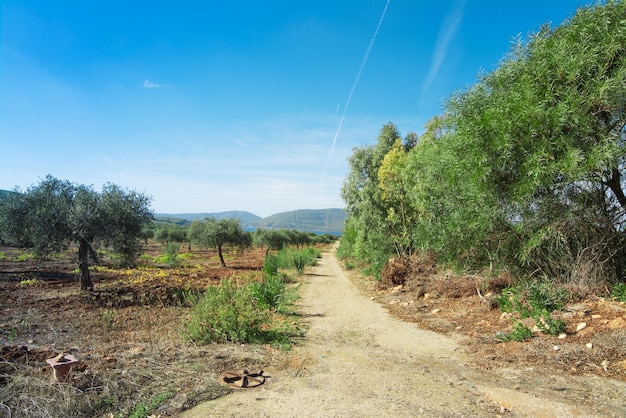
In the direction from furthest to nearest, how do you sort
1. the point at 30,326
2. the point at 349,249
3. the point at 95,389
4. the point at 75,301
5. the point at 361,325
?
1. the point at 349,249
2. the point at 75,301
3. the point at 361,325
4. the point at 30,326
5. the point at 95,389

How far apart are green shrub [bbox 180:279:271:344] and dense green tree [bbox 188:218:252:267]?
22.6 metres

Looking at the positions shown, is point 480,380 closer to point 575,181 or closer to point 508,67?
point 575,181

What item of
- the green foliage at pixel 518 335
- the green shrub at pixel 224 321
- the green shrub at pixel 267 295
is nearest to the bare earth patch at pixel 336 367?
the green foliage at pixel 518 335

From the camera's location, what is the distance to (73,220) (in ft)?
44.6

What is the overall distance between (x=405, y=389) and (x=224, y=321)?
3.70 meters

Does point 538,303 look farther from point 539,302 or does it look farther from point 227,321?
point 227,321

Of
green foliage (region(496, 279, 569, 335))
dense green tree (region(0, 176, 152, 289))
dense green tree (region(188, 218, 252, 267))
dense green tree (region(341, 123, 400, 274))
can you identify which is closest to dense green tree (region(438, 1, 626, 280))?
green foliage (region(496, 279, 569, 335))

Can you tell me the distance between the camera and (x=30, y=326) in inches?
346

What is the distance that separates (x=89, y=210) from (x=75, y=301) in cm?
362

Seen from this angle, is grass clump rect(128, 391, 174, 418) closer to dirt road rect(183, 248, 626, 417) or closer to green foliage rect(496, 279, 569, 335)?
dirt road rect(183, 248, 626, 417)

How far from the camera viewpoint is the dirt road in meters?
4.32

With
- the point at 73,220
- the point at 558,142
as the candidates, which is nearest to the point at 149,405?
the point at 558,142

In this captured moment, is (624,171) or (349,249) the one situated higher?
(624,171)

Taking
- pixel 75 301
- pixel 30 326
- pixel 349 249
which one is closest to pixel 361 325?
pixel 30 326
